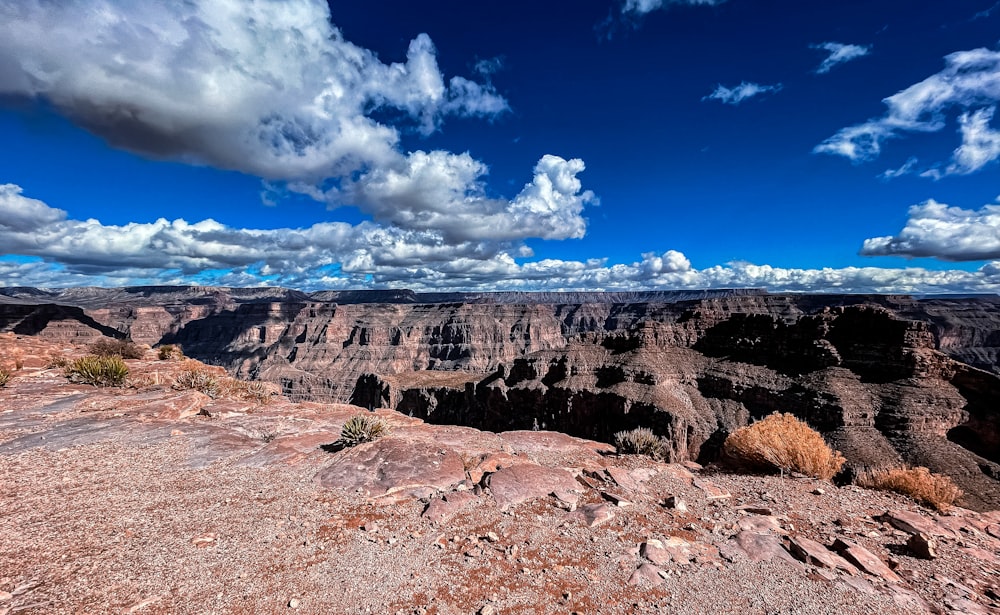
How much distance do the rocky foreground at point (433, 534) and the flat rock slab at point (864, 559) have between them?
2 centimetres

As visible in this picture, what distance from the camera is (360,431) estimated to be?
9.15 meters

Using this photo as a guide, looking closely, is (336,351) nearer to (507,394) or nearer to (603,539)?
(507,394)

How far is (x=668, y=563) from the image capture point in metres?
4.93

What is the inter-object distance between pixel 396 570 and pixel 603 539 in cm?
270

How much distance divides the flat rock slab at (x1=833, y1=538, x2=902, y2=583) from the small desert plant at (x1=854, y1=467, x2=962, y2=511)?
10.6 ft

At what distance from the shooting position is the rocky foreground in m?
4.18

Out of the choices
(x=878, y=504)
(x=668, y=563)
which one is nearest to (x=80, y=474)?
(x=668, y=563)

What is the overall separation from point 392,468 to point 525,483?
2.45 metres

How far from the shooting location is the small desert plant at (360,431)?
8.94 m

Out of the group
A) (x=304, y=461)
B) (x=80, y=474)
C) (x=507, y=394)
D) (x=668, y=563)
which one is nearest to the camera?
(x=668, y=563)

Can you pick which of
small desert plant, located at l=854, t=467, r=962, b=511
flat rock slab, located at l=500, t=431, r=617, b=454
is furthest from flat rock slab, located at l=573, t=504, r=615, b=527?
small desert plant, located at l=854, t=467, r=962, b=511

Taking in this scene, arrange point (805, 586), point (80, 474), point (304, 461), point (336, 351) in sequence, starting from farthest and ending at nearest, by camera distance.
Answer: point (336, 351)
point (304, 461)
point (80, 474)
point (805, 586)

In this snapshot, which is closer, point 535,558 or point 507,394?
point 535,558

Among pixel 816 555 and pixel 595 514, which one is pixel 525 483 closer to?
pixel 595 514
